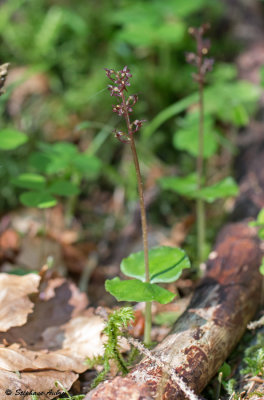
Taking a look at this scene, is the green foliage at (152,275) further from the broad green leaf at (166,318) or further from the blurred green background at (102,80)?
the blurred green background at (102,80)

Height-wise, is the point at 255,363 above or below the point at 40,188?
below

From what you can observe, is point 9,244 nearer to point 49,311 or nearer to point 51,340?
point 49,311

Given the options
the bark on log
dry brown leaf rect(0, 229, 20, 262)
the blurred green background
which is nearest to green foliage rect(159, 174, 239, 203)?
the bark on log

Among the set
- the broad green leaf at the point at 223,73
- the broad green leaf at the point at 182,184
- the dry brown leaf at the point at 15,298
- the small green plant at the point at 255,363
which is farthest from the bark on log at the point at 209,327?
the broad green leaf at the point at 223,73

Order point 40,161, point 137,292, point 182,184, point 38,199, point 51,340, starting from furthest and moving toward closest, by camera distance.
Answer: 1. point 40,161
2. point 182,184
3. point 38,199
4. point 51,340
5. point 137,292

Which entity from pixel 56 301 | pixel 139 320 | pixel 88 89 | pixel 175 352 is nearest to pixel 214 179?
pixel 88 89

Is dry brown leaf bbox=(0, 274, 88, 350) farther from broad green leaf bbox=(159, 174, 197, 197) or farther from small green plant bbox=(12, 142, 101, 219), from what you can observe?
broad green leaf bbox=(159, 174, 197, 197)

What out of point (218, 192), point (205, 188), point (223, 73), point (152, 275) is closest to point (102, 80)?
point (223, 73)
